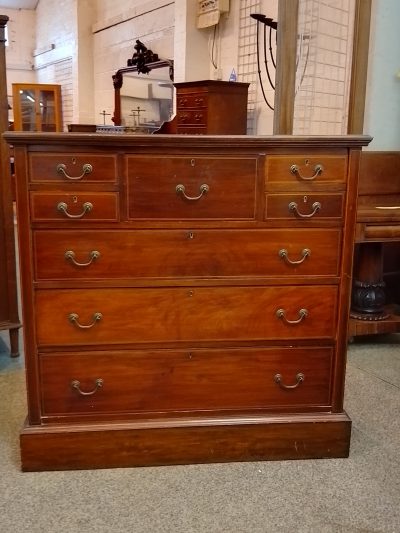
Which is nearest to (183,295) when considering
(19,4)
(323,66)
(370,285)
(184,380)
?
(184,380)

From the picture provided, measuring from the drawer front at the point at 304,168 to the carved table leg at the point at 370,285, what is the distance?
1.41 metres

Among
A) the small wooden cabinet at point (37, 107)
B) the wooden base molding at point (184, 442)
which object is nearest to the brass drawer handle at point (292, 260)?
the wooden base molding at point (184, 442)

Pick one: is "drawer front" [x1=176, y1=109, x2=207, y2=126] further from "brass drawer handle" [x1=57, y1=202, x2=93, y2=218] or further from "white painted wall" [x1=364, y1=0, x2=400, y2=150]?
"brass drawer handle" [x1=57, y1=202, x2=93, y2=218]

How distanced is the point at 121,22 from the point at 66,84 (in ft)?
7.73

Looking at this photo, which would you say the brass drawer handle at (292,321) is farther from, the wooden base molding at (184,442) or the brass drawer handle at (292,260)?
the wooden base molding at (184,442)

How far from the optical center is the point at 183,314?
182cm

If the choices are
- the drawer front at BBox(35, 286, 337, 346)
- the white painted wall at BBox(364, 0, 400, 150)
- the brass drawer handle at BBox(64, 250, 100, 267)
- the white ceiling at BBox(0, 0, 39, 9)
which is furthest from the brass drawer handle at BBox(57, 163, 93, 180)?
the white ceiling at BBox(0, 0, 39, 9)

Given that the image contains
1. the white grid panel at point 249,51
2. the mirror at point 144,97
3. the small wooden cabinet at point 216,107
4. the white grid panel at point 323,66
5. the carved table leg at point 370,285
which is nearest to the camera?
the carved table leg at point 370,285

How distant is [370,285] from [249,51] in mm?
3287

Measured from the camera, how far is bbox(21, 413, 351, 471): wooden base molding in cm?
183

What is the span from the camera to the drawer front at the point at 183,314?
178 centimetres

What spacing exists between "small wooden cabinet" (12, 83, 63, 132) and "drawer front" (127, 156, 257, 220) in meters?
9.05

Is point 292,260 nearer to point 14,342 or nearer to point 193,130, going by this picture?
point 14,342

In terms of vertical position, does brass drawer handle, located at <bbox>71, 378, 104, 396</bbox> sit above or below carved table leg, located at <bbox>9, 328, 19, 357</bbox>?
above
